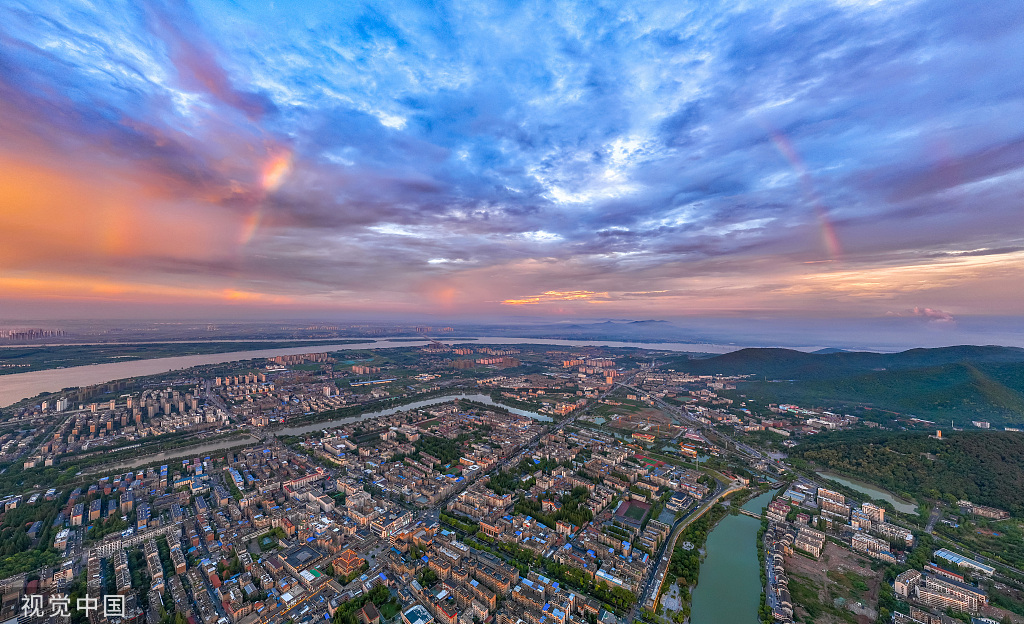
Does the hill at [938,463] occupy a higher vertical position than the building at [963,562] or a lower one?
higher

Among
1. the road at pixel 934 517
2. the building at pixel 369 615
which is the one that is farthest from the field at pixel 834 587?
the building at pixel 369 615

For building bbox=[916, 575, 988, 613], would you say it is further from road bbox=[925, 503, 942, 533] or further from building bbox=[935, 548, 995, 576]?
road bbox=[925, 503, 942, 533]

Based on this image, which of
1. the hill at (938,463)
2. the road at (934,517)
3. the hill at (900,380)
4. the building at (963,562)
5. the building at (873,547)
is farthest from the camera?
the hill at (900,380)

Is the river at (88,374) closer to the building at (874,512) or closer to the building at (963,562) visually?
the building at (874,512)

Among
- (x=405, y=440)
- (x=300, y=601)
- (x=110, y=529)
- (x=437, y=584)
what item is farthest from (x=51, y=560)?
(x=405, y=440)

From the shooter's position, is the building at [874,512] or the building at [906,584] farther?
the building at [874,512]

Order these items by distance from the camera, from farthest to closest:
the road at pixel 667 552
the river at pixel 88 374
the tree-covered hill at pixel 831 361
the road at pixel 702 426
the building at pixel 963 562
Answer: the tree-covered hill at pixel 831 361 → the river at pixel 88 374 → the road at pixel 702 426 → the building at pixel 963 562 → the road at pixel 667 552

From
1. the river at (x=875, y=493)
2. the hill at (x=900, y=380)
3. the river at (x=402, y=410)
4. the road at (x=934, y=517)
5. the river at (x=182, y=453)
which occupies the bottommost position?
the river at (x=875, y=493)

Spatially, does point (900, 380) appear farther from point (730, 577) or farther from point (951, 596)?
point (730, 577)
